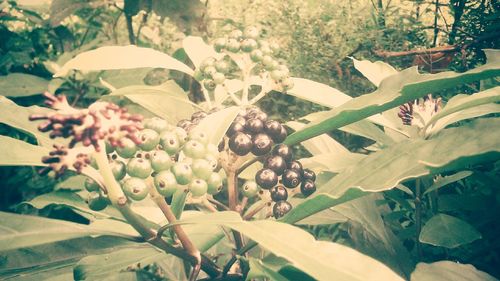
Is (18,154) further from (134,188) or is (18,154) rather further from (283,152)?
(283,152)

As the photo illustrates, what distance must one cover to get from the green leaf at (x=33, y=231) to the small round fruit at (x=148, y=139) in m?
0.20

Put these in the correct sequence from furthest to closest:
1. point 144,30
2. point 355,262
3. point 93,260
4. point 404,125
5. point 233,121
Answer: point 144,30
point 404,125
point 233,121
point 93,260
point 355,262

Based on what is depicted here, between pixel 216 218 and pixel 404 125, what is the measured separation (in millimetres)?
604

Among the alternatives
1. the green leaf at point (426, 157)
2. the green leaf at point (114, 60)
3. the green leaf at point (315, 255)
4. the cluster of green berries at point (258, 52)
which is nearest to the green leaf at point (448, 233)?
the green leaf at point (426, 157)

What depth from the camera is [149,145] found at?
0.73 metres

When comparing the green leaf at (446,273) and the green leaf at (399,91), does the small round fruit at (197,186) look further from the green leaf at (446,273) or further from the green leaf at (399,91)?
the green leaf at (446,273)

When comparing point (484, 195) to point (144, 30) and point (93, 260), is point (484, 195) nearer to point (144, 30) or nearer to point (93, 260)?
point (93, 260)

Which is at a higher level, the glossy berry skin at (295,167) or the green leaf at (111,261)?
the glossy berry skin at (295,167)

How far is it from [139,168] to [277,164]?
0.33 metres

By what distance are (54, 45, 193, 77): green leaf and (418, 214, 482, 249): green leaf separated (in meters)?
0.72

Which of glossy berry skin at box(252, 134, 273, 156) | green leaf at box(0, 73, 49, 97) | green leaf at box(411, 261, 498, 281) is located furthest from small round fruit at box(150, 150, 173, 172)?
green leaf at box(0, 73, 49, 97)

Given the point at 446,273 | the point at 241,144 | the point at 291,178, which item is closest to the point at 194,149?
the point at 241,144

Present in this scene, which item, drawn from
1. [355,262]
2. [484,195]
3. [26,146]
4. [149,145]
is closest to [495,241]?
[484,195]

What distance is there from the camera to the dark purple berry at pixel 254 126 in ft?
3.06
